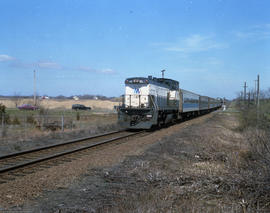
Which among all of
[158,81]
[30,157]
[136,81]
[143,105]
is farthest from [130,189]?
[158,81]

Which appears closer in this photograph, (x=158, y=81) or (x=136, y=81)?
(x=136, y=81)

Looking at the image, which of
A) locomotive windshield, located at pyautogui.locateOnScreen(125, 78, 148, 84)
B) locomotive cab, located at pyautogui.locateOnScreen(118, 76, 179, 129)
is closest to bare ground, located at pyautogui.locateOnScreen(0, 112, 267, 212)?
locomotive cab, located at pyautogui.locateOnScreen(118, 76, 179, 129)

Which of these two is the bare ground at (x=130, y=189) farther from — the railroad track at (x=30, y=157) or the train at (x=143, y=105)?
the train at (x=143, y=105)

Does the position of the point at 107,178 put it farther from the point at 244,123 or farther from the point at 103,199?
the point at 244,123

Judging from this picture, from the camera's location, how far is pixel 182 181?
705 centimetres

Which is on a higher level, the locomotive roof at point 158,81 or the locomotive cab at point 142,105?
the locomotive roof at point 158,81

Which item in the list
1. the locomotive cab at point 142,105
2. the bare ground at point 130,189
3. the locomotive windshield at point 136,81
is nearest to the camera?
the bare ground at point 130,189

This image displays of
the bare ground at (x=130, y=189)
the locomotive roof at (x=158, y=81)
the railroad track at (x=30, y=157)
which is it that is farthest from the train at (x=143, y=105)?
the bare ground at (x=130, y=189)

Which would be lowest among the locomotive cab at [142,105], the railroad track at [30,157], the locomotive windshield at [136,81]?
the railroad track at [30,157]

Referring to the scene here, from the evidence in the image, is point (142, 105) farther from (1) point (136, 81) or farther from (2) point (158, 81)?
(2) point (158, 81)

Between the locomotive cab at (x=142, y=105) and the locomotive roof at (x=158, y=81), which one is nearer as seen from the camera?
the locomotive cab at (x=142, y=105)

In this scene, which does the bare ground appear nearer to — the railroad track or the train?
the railroad track

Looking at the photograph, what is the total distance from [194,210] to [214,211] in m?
0.35

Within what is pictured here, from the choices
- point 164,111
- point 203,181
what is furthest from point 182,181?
point 164,111
